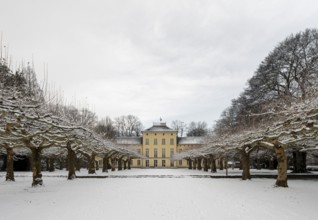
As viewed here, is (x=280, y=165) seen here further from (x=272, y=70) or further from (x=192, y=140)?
(x=192, y=140)

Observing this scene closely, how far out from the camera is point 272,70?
35.3 meters

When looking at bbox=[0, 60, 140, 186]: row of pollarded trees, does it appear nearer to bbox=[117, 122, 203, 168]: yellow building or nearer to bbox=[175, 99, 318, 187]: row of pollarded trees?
bbox=[175, 99, 318, 187]: row of pollarded trees

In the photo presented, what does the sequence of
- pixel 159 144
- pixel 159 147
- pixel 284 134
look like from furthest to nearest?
1. pixel 159 144
2. pixel 159 147
3. pixel 284 134

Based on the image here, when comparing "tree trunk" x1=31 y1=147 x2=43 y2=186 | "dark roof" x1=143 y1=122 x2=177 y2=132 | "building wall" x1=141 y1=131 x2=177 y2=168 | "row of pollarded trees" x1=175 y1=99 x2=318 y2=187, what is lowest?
"tree trunk" x1=31 y1=147 x2=43 y2=186

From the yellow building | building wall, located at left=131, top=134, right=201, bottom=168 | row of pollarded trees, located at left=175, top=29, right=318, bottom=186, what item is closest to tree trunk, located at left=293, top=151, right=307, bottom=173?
row of pollarded trees, located at left=175, top=29, right=318, bottom=186

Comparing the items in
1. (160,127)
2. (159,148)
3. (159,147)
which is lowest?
(159,148)

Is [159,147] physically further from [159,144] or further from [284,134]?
[284,134]

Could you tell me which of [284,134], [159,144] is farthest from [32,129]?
[159,144]

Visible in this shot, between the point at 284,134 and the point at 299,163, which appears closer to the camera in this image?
the point at 284,134

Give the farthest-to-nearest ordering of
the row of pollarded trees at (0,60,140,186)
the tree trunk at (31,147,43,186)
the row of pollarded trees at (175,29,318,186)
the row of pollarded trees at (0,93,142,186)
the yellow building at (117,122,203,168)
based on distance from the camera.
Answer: the yellow building at (117,122,203,168), the row of pollarded trees at (175,29,318,186), the tree trunk at (31,147,43,186), the row of pollarded trees at (0,93,142,186), the row of pollarded trees at (0,60,140,186)

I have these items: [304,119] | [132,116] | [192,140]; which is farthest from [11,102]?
[132,116]

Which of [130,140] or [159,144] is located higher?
[130,140]

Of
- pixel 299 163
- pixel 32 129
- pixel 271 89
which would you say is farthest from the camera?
pixel 299 163

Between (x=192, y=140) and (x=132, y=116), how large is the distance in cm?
2114
